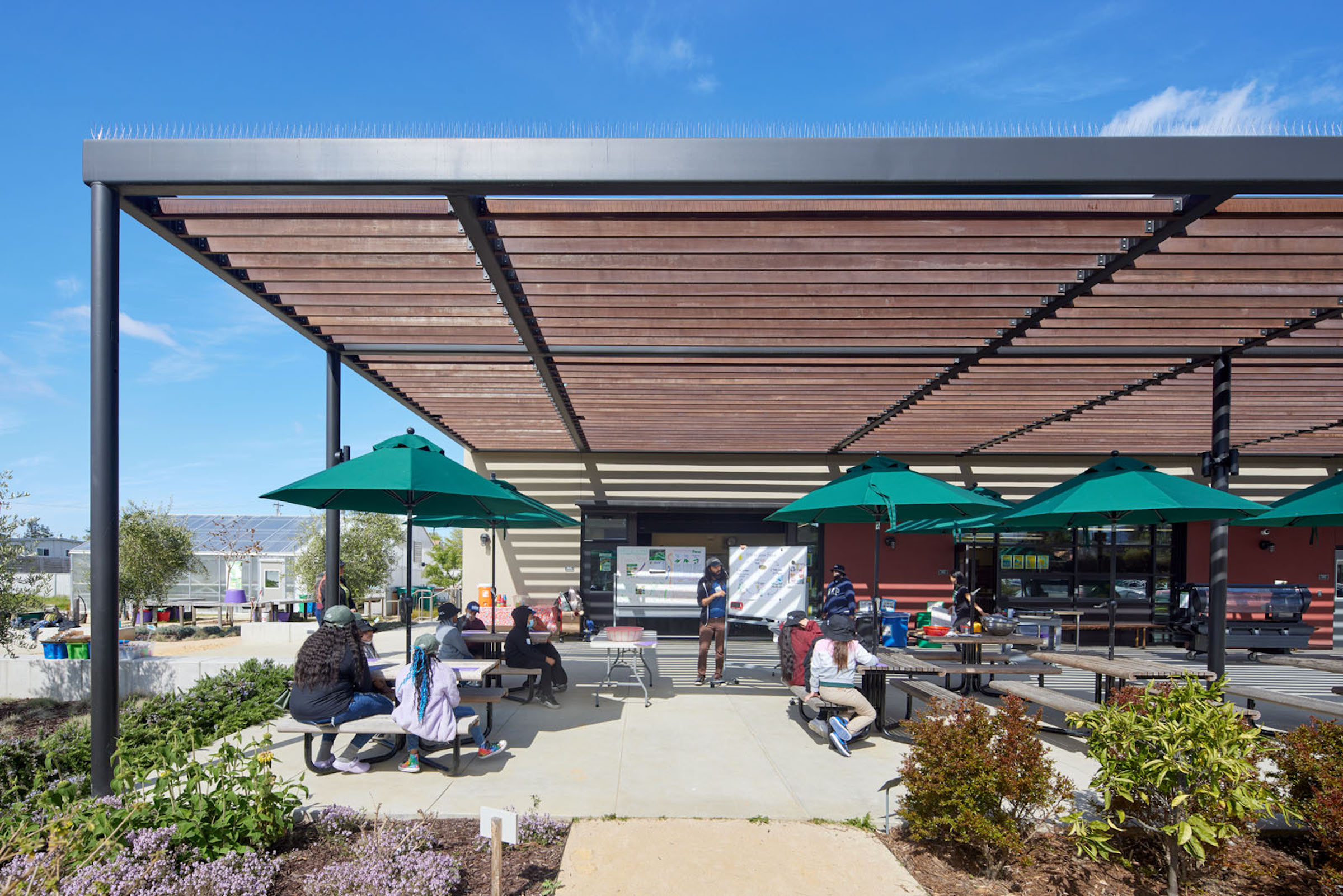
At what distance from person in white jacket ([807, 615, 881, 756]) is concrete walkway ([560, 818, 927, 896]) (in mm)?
1697

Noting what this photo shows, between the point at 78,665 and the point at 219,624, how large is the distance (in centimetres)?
1294

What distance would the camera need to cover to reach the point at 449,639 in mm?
7305

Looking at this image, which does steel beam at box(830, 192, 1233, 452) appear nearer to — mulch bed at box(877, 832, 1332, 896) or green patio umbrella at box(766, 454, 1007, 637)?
green patio umbrella at box(766, 454, 1007, 637)

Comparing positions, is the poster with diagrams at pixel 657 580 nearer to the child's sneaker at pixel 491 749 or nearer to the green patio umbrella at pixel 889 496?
the green patio umbrella at pixel 889 496

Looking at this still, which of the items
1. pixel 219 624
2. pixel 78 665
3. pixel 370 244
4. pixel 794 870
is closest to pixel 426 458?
pixel 370 244

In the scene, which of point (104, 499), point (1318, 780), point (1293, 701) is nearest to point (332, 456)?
point (104, 499)

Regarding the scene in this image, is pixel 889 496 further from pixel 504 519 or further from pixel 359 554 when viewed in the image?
pixel 359 554

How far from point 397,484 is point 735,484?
10487 mm

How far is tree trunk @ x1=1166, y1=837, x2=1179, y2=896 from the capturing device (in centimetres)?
349

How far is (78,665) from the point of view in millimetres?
8836

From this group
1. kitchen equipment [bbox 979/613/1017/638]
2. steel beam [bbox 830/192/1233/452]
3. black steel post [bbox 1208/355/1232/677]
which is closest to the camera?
steel beam [bbox 830/192/1233/452]

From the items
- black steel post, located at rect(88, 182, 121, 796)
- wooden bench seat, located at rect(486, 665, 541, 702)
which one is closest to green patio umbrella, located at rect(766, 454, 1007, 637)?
wooden bench seat, located at rect(486, 665, 541, 702)

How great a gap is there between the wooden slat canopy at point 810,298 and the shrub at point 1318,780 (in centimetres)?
315

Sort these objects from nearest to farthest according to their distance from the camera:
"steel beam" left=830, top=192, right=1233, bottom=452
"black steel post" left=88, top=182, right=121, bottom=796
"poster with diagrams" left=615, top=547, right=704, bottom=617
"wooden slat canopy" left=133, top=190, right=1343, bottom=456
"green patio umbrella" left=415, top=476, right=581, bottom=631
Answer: "black steel post" left=88, top=182, right=121, bottom=796 < "steel beam" left=830, top=192, right=1233, bottom=452 < "wooden slat canopy" left=133, top=190, right=1343, bottom=456 < "green patio umbrella" left=415, top=476, right=581, bottom=631 < "poster with diagrams" left=615, top=547, right=704, bottom=617
